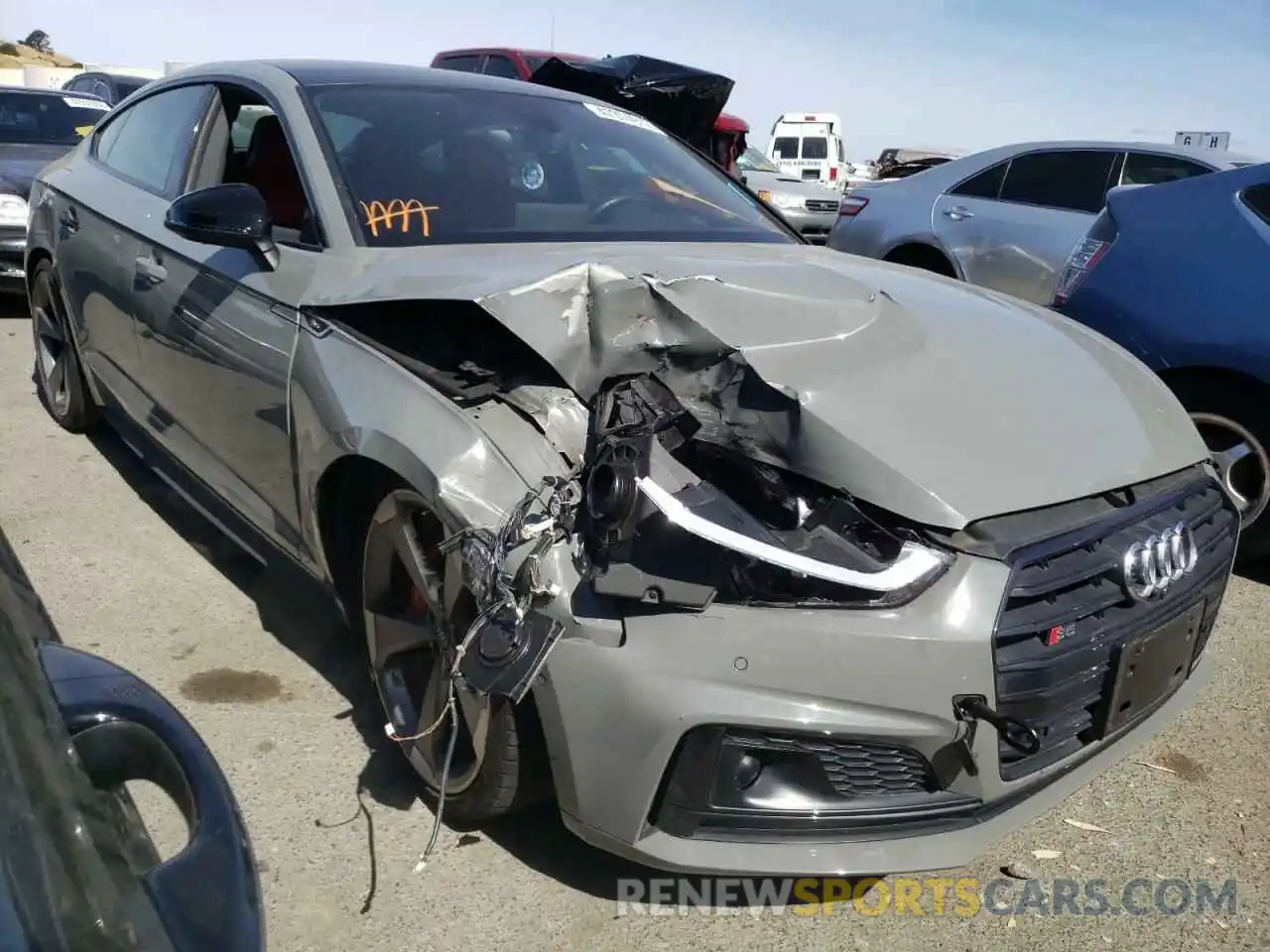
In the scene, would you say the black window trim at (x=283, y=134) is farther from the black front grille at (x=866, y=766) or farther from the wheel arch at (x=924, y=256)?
the wheel arch at (x=924, y=256)

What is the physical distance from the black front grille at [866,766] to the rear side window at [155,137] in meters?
2.88

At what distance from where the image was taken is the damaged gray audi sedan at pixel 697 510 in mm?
1854

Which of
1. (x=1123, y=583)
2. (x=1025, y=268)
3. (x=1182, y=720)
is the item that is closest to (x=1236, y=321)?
(x=1182, y=720)

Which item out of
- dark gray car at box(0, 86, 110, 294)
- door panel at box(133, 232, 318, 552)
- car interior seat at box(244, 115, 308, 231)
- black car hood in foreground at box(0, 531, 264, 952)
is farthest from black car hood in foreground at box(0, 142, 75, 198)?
black car hood in foreground at box(0, 531, 264, 952)

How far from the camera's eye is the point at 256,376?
9.02ft

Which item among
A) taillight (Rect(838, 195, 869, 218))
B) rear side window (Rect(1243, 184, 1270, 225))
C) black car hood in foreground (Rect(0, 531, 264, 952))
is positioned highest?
rear side window (Rect(1243, 184, 1270, 225))

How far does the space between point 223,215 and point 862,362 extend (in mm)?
1612

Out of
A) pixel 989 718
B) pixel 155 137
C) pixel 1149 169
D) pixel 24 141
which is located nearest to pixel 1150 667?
pixel 989 718

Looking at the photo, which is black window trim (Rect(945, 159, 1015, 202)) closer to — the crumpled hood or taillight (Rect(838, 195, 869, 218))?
taillight (Rect(838, 195, 869, 218))

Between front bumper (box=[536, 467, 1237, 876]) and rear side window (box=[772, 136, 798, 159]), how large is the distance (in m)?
24.0

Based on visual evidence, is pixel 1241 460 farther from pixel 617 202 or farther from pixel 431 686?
pixel 431 686

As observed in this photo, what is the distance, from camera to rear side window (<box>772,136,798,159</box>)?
24688mm

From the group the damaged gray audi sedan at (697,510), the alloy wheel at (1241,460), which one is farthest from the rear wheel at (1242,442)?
the damaged gray audi sedan at (697,510)

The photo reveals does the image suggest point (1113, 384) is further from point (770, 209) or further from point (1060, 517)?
point (770, 209)
